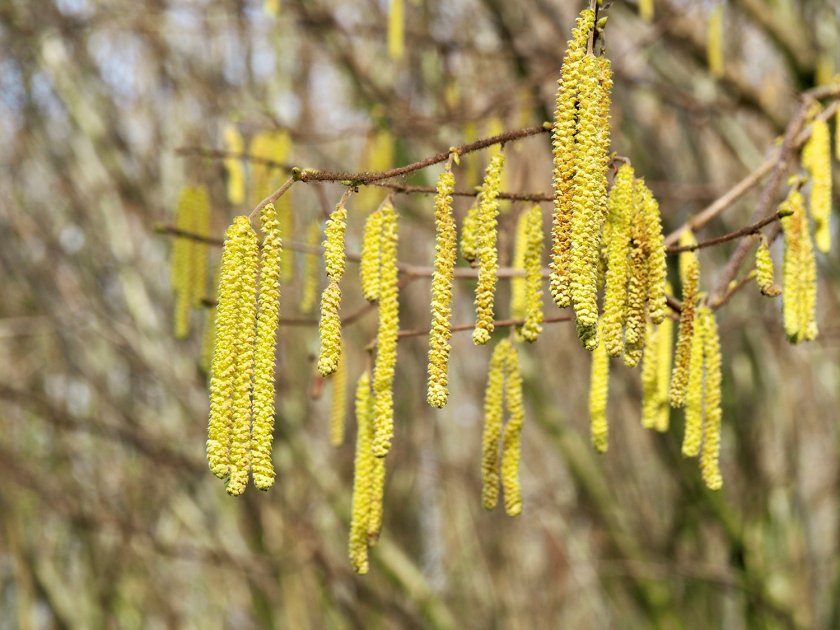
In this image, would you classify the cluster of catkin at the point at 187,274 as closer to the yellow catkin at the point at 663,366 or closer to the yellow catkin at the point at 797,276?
the yellow catkin at the point at 663,366

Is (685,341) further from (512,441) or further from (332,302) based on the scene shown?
(332,302)

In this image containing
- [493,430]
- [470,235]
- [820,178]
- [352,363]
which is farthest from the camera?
[352,363]

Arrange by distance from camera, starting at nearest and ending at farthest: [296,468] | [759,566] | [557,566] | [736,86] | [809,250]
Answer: [809,250] → [736,86] → [759,566] → [296,468] → [557,566]

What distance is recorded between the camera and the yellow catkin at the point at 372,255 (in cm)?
Result: 151

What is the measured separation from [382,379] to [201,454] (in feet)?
12.7

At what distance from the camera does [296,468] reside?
16.3ft

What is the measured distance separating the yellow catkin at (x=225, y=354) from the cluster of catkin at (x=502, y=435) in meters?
A: 0.58

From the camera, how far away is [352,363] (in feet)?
20.3

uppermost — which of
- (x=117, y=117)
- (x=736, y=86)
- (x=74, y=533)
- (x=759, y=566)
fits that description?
(x=117, y=117)

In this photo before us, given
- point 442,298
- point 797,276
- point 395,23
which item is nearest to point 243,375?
point 442,298

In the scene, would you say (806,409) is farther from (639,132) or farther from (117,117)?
(117,117)

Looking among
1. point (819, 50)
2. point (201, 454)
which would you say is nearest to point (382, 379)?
point (819, 50)

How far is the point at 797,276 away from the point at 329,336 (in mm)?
861

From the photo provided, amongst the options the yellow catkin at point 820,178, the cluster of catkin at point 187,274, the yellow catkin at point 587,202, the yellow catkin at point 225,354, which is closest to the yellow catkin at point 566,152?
the yellow catkin at point 587,202
